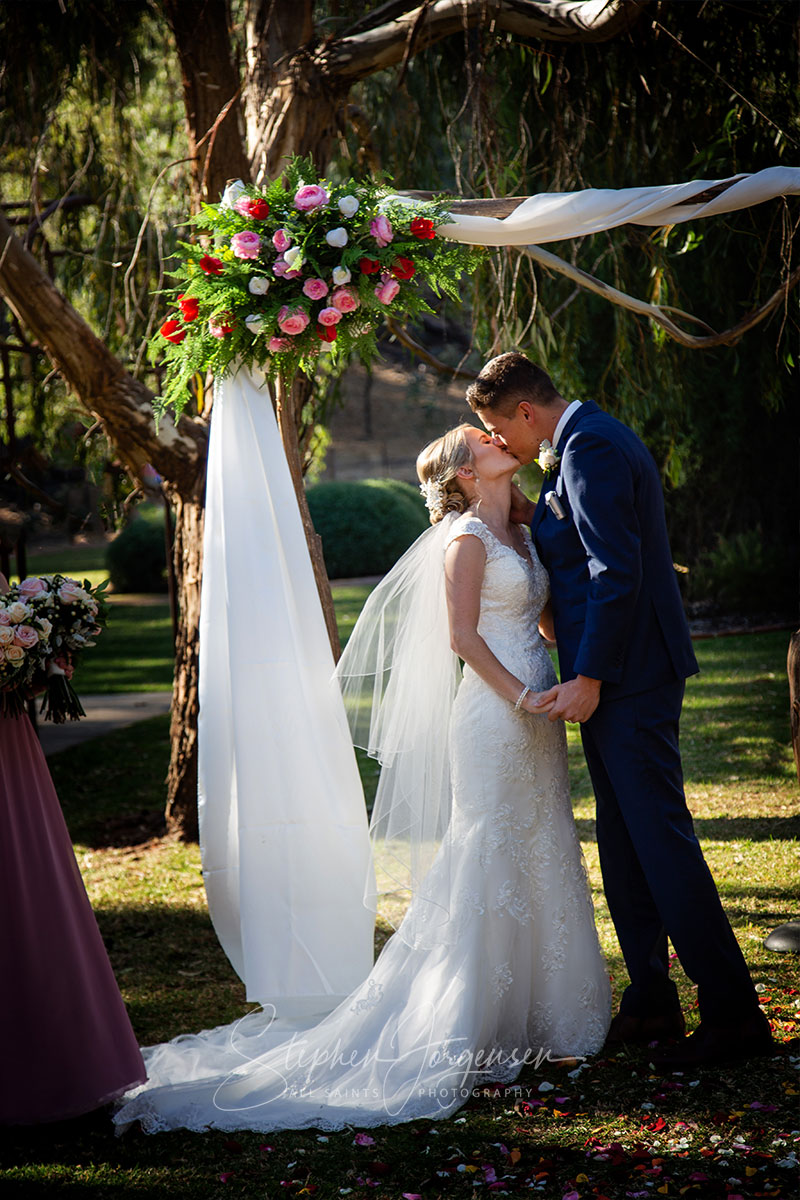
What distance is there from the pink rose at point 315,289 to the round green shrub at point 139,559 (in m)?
12.9

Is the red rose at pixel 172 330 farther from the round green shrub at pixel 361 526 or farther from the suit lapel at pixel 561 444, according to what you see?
the round green shrub at pixel 361 526

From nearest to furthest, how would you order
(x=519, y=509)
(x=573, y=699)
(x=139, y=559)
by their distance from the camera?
(x=573, y=699) → (x=519, y=509) → (x=139, y=559)

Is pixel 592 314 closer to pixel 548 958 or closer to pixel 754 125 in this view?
pixel 754 125

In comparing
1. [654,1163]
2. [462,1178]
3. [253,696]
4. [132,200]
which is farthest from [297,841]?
[132,200]

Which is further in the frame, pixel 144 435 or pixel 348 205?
pixel 144 435

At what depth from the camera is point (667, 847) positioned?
3.22 m

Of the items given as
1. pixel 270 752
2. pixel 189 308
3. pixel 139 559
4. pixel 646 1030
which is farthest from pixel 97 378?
pixel 139 559

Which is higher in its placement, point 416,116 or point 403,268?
point 416,116

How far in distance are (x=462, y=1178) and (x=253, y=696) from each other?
1563mm

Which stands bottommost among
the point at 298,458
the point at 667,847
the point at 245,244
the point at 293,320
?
the point at 667,847

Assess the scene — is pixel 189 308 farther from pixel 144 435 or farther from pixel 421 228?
pixel 144 435

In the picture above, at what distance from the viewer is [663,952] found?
3533 mm

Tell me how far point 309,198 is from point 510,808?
2.01 m

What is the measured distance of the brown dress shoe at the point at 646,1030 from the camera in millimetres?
3441
